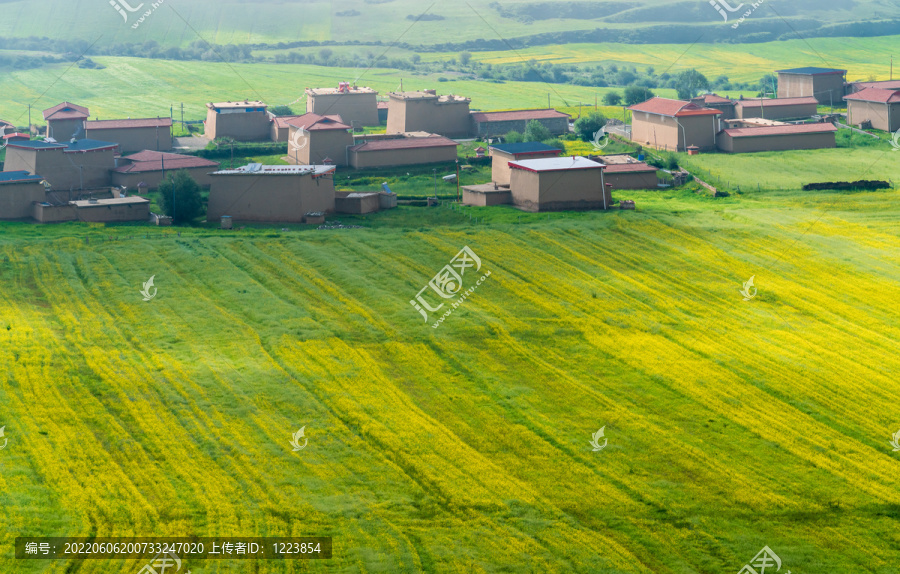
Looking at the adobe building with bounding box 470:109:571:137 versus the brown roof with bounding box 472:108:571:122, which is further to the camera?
the brown roof with bounding box 472:108:571:122

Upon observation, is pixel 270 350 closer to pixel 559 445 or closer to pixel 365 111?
pixel 559 445

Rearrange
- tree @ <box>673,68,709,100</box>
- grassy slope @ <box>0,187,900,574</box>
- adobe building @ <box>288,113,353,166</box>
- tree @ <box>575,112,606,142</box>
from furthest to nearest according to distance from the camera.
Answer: tree @ <box>673,68,709,100</box> < tree @ <box>575,112,606,142</box> < adobe building @ <box>288,113,353,166</box> < grassy slope @ <box>0,187,900,574</box>

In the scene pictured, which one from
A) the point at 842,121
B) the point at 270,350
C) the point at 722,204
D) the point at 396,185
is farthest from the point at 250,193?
the point at 842,121

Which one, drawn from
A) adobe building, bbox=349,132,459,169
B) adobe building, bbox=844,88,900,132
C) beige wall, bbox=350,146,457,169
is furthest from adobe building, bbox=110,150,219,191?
adobe building, bbox=844,88,900,132

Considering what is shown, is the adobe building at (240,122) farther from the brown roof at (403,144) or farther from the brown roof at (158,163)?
the brown roof at (158,163)

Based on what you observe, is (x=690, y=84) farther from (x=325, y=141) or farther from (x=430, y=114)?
(x=325, y=141)

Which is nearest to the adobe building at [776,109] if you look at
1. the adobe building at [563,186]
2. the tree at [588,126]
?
the tree at [588,126]

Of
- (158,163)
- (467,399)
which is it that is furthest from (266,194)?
(467,399)

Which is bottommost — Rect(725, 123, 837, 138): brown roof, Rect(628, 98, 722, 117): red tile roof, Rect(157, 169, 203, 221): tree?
Rect(157, 169, 203, 221): tree

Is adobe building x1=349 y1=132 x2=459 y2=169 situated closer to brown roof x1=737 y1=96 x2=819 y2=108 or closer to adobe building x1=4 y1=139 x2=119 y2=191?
adobe building x1=4 y1=139 x2=119 y2=191
